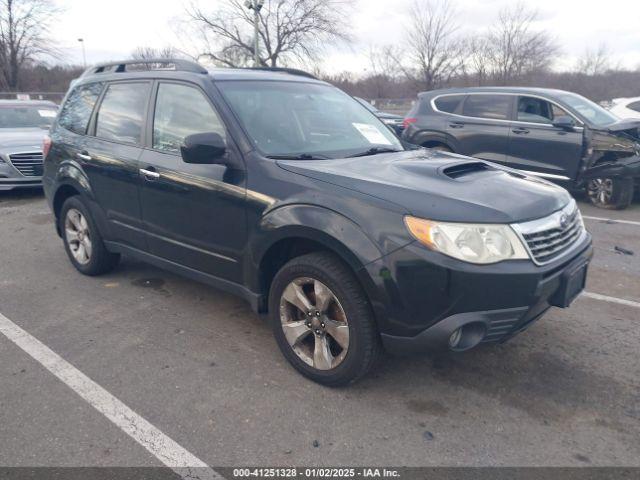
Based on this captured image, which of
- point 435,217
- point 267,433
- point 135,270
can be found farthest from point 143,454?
point 135,270

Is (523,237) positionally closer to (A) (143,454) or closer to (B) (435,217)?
(B) (435,217)

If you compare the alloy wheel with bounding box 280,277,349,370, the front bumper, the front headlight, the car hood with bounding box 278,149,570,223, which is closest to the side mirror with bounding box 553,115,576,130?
the car hood with bounding box 278,149,570,223

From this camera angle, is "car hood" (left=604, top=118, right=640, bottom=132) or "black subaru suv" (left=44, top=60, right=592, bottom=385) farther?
"car hood" (left=604, top=118, right=640, bottom=132)

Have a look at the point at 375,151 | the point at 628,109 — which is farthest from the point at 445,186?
the point at 628,109

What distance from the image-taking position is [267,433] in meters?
2.70

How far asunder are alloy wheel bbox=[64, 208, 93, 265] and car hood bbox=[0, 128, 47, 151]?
4479 mm

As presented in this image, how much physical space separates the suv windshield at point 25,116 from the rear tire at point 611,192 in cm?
924

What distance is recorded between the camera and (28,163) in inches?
341

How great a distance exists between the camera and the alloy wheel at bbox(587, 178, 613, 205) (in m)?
7.91

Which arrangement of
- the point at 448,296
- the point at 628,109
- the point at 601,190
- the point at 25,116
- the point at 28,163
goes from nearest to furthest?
the point at 448,296, the point at 601,190, the point at 28,163, the point at 25,116, the point at 628,109

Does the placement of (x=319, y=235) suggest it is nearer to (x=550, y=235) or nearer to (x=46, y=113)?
(x=550, y=235)

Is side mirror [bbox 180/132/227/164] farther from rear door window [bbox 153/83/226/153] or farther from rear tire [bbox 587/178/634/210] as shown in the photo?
rear tire [bbox 587/178/634/210]

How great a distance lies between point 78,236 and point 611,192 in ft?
23.8

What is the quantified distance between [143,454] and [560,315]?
312 centimetres
